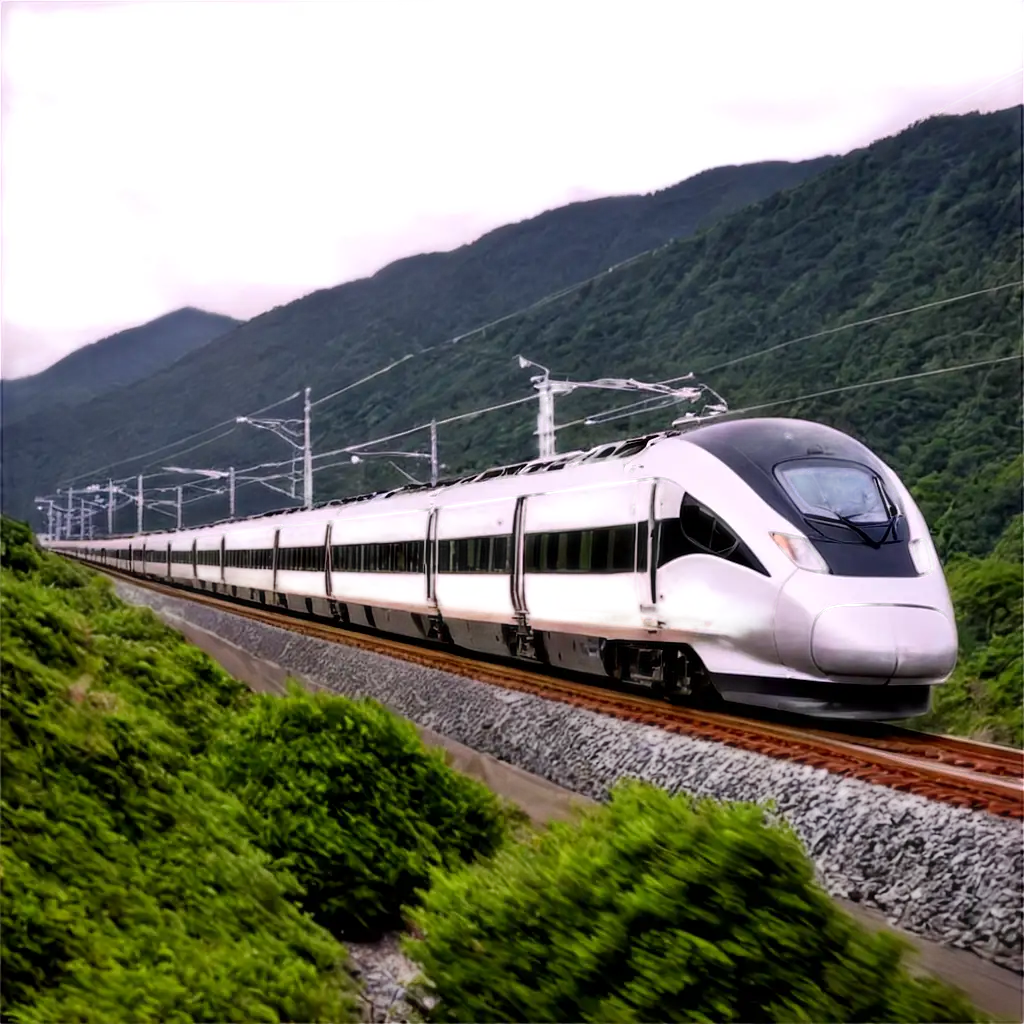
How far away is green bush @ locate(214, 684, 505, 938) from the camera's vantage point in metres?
8.02

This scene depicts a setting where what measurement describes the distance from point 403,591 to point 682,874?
1831 centimetres

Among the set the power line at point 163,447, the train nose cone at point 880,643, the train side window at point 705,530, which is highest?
the power line at point 163,447

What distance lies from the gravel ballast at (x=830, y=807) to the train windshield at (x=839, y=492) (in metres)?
2.77

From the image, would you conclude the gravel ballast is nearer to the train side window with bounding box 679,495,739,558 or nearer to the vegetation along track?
the vegetation along track

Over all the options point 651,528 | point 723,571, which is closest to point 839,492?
point 723,571

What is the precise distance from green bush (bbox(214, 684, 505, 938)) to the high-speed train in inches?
130

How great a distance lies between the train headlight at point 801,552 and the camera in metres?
11.1

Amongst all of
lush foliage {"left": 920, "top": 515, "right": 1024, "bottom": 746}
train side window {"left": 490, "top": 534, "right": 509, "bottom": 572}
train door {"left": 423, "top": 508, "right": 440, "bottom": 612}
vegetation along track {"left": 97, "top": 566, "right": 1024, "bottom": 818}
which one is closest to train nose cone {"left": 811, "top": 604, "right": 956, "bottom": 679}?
vegetation along track {"left": 97, "top": 566, "right": 1024, "bottom": 818}

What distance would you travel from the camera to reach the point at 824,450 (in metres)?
12.4

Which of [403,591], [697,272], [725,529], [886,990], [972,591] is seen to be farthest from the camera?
[697,272]

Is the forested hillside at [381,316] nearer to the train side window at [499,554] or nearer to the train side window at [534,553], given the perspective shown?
the train side window at [499,554]

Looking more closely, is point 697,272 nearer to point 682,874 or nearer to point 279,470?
point 279,470

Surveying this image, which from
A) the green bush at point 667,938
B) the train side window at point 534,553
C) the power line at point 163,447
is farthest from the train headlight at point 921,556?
the power line at point 163,447

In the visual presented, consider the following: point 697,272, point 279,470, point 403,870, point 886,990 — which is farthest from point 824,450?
point 279,470
